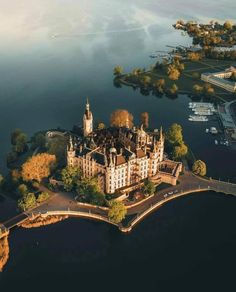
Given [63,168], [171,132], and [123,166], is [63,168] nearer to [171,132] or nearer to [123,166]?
[123,166]

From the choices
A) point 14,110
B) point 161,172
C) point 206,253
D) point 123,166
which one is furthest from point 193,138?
point 14,110

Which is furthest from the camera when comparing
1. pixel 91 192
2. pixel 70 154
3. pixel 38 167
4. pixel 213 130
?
pixel 213 130

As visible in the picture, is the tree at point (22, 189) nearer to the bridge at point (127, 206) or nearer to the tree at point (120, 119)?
the bridge at point (127, 206)

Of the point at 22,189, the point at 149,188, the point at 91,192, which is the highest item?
the point at 91,192

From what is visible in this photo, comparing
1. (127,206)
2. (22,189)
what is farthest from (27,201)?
(127,206)

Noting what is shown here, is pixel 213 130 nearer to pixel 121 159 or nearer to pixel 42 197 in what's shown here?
pixel 121 159

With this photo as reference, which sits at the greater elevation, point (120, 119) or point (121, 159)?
point (120, 119)

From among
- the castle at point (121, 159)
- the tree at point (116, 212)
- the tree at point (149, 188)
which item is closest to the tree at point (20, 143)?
the castle at point (121, 159)
